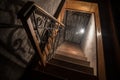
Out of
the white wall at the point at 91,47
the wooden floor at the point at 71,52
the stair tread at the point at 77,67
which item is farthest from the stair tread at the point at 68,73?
the wooden floor at the point at 71,52

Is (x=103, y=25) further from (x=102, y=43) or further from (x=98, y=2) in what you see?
(x=98, y=2)

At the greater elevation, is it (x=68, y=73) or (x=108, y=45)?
(x=108, y=45)

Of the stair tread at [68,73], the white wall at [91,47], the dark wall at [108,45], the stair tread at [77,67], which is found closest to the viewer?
the dark wall at [108,45]

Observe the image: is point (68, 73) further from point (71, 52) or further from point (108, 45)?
point (71, 52)

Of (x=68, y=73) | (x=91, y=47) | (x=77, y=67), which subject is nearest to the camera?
(x=68, y=73)

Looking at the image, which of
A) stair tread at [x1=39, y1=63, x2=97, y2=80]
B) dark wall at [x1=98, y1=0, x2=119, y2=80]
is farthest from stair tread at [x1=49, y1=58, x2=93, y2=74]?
dark wall at [x1=98, y1=0, x2=119, y2=80]

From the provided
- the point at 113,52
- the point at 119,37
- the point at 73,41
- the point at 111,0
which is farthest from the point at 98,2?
the point at 73,41

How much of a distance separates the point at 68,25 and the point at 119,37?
6145mm

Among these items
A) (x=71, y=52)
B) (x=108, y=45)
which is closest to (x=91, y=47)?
(x=108, y=45)

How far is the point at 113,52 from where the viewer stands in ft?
7.77

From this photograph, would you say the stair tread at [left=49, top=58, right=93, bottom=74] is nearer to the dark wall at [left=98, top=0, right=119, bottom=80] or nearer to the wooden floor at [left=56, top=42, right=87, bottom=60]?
the dark wall at [left=98, top=0, right=119, bottom=80]

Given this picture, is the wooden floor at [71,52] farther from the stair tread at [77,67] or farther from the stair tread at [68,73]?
the stair tread at [68,73]

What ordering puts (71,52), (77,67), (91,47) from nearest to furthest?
(77,67) → (91,47) → (71,52)

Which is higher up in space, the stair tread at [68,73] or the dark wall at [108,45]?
the dark wall at [108,45]
